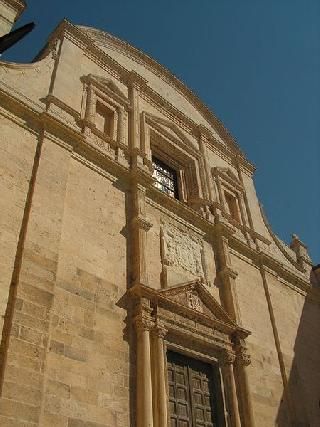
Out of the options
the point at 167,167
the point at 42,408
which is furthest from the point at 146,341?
the point at 167,167

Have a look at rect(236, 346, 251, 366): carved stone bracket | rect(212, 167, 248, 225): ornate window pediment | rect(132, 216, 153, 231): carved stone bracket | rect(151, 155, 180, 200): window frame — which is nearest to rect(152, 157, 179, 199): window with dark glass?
rect(151, 155, 180, 200): window frame

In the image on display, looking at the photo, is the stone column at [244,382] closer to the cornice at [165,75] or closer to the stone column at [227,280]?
the stone column at [227,280]

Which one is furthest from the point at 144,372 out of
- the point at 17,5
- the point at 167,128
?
the point at 17,5

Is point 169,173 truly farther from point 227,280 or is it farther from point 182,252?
point 227,280

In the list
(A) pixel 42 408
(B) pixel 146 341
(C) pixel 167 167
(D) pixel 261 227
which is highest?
(C) pixel 167 167

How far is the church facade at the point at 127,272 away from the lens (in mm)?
6375

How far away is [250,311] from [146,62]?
27.9 feet

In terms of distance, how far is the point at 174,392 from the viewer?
302 inches

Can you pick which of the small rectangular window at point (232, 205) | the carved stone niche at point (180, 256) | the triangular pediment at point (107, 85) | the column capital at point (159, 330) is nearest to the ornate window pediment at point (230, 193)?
the small rectangular window at point (232, 205)

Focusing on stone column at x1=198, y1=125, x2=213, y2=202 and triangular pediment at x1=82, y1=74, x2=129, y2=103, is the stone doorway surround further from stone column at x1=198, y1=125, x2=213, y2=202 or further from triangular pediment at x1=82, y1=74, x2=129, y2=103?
triangular pediment at x1=82, y1=74, x2=129, y2=103

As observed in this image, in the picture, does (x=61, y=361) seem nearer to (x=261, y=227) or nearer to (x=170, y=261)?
(x=170, y=261)

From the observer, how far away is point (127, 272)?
833 cm

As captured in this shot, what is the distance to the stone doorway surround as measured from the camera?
704 centimetres

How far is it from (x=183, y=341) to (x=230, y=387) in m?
1.25
